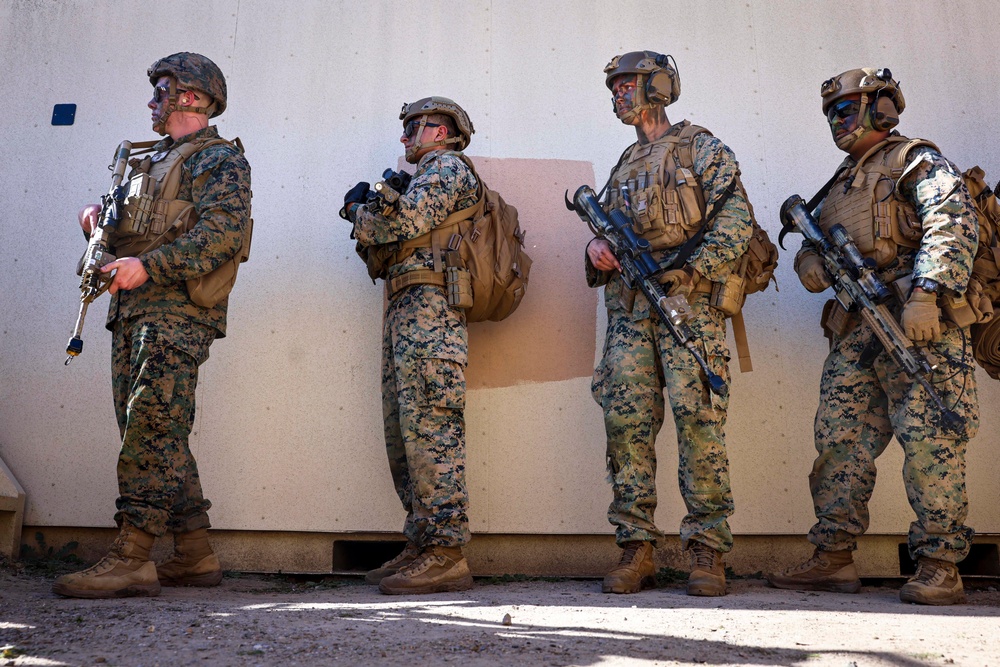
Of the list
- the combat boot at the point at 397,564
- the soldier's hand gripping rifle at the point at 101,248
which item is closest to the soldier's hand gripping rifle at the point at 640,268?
the combat boot at the point at 397,564

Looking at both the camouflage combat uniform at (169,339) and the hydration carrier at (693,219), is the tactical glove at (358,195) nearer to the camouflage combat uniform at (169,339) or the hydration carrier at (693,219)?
the camouflage combat uniform at (169,339)

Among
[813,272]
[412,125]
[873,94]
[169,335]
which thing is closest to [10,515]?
[169,335]

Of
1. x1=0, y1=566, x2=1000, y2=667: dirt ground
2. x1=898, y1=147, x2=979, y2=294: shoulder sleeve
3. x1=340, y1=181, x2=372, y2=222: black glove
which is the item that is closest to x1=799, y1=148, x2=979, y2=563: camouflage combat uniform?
x1=898, y1=147, x2=979, y2=294: shoulder sleeve

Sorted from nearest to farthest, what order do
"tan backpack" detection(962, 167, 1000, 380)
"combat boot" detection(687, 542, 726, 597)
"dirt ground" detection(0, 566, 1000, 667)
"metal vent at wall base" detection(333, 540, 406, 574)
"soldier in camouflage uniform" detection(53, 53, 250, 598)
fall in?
"dirt ground" detection(0, 566, 1000, 667) < "soldier in camouflage uniform" detection(53, 53, 250, 598) < "combat boot" detection(687, 542, 726, 597) < "tan backpack" detection(962, 167, 1000, 380) < "metal vent at wall base" detection(333, 540, 406, 574)

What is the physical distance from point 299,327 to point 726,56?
2.92 meters

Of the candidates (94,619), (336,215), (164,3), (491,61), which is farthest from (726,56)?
(94,619)

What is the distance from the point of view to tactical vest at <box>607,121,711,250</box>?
4066 mm

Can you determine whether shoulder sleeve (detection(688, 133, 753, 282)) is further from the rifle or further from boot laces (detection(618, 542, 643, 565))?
the rifle

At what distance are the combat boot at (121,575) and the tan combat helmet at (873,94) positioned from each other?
3.51m

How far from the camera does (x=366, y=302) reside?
4.96 m

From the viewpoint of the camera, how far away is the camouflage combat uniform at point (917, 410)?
372 centimetres

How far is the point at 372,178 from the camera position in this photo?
5.16 metres

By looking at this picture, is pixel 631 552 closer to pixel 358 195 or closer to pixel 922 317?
pixel 922 317

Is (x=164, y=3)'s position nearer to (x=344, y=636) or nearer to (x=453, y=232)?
(x=453, y=232)
